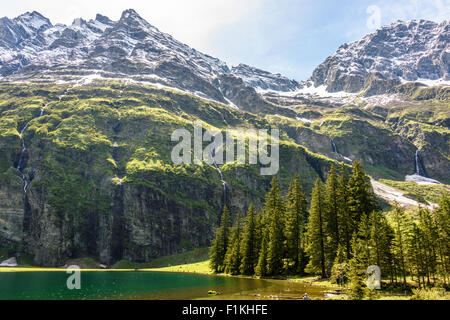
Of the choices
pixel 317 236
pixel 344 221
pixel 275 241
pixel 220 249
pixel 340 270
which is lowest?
pixel 220 249

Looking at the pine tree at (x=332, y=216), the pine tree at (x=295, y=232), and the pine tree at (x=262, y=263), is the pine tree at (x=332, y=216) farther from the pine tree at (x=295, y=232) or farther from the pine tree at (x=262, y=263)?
the pine tree at (x=262, y=263)

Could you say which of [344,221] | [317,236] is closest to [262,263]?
[317,236]

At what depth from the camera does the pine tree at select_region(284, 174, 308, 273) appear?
65.1m

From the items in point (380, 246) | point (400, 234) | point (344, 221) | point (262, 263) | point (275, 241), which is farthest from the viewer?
point (275, 241)

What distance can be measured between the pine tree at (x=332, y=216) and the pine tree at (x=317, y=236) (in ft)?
3.28

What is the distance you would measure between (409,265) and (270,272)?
2906 centimetres

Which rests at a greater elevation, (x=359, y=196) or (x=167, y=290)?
(x=359, y=196)

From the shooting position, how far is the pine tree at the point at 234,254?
7600 cm

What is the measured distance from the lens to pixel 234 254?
3039 inches

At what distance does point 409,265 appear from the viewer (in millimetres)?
44031

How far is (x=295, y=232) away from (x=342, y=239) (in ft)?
42.3

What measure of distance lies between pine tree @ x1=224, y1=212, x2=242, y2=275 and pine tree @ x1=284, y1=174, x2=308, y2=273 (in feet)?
49.1

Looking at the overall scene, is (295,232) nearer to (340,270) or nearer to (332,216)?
(332,216)
